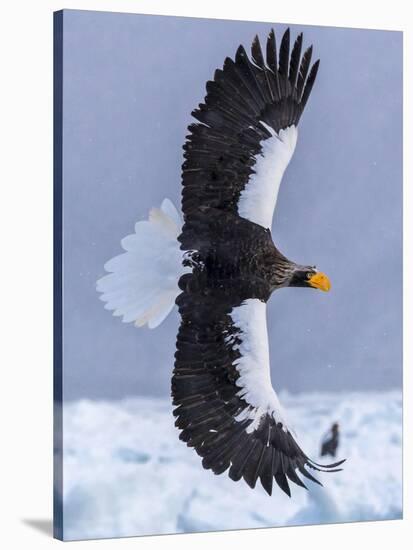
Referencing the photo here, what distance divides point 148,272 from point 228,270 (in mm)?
383

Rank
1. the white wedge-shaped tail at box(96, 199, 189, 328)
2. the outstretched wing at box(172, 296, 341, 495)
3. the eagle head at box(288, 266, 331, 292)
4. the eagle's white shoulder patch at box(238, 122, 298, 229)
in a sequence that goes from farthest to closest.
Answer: the eagle head at box(288, 266, 331, 292) < the eagle's white shoulder patch at box(238, 122, 298, 229) < the outstretched wing at box(172, 296, 341, 495) < the white wedge-shaped tail at box(96, 199, 189, 328)

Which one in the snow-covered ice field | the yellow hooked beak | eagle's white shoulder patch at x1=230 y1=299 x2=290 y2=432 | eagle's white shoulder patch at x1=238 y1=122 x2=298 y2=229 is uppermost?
eagle's white shoulder patch at x1=238 y1=122 x2=298 y2=229

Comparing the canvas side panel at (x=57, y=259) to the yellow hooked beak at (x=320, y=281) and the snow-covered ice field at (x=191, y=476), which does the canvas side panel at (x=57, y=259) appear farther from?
the yellow hooked beak at (x=320, y=281)

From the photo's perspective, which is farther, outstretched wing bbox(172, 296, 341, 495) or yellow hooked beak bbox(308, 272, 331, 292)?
yellow hooked beak bbox(308, 272, 331, 292)

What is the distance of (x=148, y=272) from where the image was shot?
7180mm

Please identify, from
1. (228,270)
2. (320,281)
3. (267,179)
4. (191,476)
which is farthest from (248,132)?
(191,476)

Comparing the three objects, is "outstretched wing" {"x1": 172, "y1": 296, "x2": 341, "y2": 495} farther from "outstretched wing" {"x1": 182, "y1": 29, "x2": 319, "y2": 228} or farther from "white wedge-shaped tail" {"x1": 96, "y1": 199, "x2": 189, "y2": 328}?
"outstretched wing" {"x1": 182, "y1": 29, "x2": 319, "y2": 228}

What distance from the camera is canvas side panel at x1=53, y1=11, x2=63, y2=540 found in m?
6.97

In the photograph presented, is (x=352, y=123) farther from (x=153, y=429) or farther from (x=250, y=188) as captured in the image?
Answer: (x=153, y=429)

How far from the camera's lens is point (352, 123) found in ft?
25.2

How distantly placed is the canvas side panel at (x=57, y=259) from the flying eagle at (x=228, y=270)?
0.23 m

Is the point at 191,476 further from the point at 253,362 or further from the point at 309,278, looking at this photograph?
the point at 309,278

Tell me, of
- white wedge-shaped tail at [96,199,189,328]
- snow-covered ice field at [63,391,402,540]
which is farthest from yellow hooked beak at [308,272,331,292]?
white wedge-shaped tail at [96,199,189,328]

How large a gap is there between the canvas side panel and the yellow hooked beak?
126 cm
